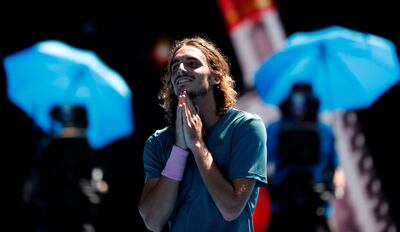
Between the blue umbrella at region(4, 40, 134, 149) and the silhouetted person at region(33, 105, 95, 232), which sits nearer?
the silhouetted person at region(33, 105, 95, 232)

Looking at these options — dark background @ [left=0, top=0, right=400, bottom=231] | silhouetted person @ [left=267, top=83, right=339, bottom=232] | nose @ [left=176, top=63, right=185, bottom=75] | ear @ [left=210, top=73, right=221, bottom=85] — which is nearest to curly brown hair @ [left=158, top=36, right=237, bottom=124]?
ear @ [left=210, top=73, right=221, bottom=85]

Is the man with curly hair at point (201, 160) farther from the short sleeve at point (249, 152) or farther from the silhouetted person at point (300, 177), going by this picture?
the silhouetted person at point (300, 177)

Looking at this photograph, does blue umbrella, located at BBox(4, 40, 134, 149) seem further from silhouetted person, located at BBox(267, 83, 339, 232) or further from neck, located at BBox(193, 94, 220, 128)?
neck, located at BBox(193, 94, 220, 128)

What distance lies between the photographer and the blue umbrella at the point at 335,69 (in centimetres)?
528

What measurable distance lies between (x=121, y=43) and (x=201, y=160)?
4975 mm

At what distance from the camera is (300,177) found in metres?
4.89

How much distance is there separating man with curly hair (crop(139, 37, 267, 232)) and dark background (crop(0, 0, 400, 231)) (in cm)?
432

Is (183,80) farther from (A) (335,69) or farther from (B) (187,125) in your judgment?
(A) (335,69)

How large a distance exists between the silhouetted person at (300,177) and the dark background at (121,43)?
1.86 metres

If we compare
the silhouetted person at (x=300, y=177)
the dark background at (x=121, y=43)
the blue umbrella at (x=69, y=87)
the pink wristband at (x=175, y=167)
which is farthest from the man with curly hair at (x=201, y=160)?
the dark background at (x=121, y=43)

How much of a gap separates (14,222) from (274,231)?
3.08 meters

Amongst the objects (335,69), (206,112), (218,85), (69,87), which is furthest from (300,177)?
(206,112)

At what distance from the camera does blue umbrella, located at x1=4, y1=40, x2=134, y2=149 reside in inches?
228

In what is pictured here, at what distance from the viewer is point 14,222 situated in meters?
7.02
